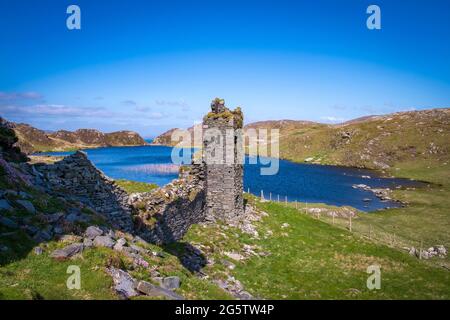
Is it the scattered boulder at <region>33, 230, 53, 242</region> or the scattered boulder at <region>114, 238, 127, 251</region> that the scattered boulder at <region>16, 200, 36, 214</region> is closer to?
the scattered boulder at <region>33, 230, 53, 242</region>

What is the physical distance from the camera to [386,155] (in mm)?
126312

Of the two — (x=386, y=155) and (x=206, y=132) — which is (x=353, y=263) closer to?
(x=206, y=132)

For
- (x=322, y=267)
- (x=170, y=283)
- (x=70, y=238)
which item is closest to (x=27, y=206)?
(x=70, y=238)

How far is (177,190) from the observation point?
90.5 feet

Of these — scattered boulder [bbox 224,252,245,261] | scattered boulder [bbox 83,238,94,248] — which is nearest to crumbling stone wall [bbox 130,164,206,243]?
scattered boulder [bbox 224,252,245,261]

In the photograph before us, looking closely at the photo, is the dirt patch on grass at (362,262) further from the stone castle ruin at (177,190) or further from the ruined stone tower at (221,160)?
the ruined stone tower at (221,160)

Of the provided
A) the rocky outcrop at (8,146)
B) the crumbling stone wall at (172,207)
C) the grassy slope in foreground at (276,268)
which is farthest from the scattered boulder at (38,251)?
the crumbling stone wall at (172,207)

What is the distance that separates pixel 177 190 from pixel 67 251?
14496 millimetres

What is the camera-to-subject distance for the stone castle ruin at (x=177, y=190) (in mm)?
19594

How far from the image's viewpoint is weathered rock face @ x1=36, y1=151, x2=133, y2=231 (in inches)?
754

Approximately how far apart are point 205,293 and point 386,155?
128704mm

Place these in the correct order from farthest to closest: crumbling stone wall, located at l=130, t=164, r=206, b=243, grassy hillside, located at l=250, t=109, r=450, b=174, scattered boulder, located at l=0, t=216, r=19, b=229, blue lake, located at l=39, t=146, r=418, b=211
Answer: grassy hillside, located at l=250, t=109, r=450, b=174 → blue lake, located at l=39, t=146, r=418, b=211 → crumbling stone wall, located at l=130, t=164, r=206, b=243 → scattered boulder, located at l=0, t=216, r=19, b=229

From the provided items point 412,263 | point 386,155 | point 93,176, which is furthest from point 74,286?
point 386,155

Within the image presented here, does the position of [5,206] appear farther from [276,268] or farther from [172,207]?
[276,268]
